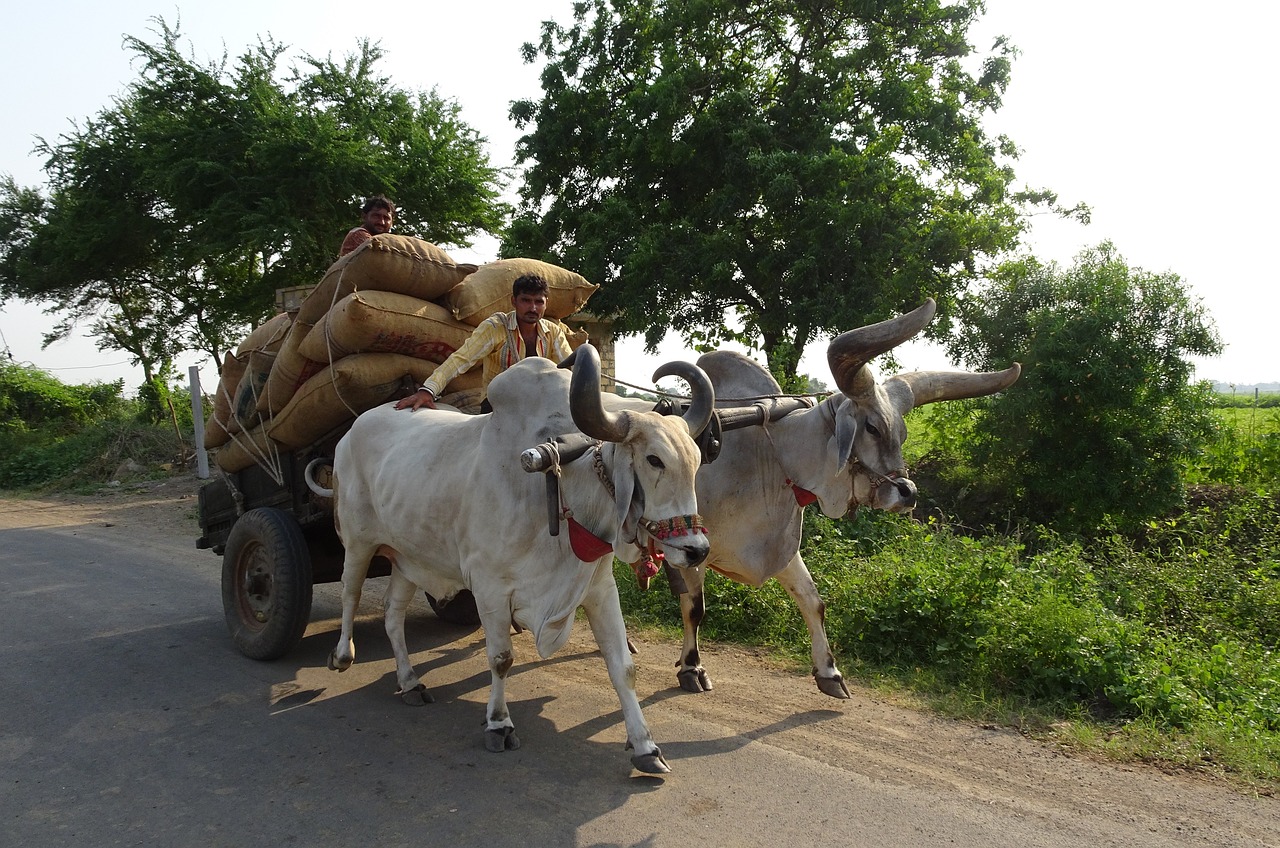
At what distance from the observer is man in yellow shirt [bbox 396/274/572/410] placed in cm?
502

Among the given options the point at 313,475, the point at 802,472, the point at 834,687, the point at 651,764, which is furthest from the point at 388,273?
the point at 834,687

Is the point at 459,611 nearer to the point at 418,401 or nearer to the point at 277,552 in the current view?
the point at 277,552

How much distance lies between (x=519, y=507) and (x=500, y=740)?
1.08 meters

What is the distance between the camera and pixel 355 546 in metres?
5.10

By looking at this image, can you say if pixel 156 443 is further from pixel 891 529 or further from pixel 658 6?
pixel 891 529

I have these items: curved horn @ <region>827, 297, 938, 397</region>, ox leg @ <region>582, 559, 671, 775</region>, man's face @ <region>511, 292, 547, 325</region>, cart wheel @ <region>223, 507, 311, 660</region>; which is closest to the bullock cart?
cart wheel @ <region>223, 507, 311, 660</region>

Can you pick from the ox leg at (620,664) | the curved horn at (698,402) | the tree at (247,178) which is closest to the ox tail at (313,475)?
the ox leg at (620,664)

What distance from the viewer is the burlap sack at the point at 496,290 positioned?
5625mm

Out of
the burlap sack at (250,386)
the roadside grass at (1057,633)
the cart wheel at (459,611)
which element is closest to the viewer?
the roadside grass at (1057,633)

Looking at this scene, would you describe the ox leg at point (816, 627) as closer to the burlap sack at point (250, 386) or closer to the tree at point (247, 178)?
the burlap sack at point (250, 386)

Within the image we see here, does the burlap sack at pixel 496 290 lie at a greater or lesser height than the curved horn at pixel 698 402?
greater

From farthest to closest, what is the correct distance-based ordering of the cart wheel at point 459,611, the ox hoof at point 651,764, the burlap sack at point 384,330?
the cart wheel at point 459,611
the burlap sack at point 384,330
the ox hoof at point 651,764

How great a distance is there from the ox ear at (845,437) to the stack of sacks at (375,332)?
86.9 inches

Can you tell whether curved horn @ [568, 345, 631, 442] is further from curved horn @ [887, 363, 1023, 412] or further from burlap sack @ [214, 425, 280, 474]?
burlap sack @ [214, 425, 280, 474]
